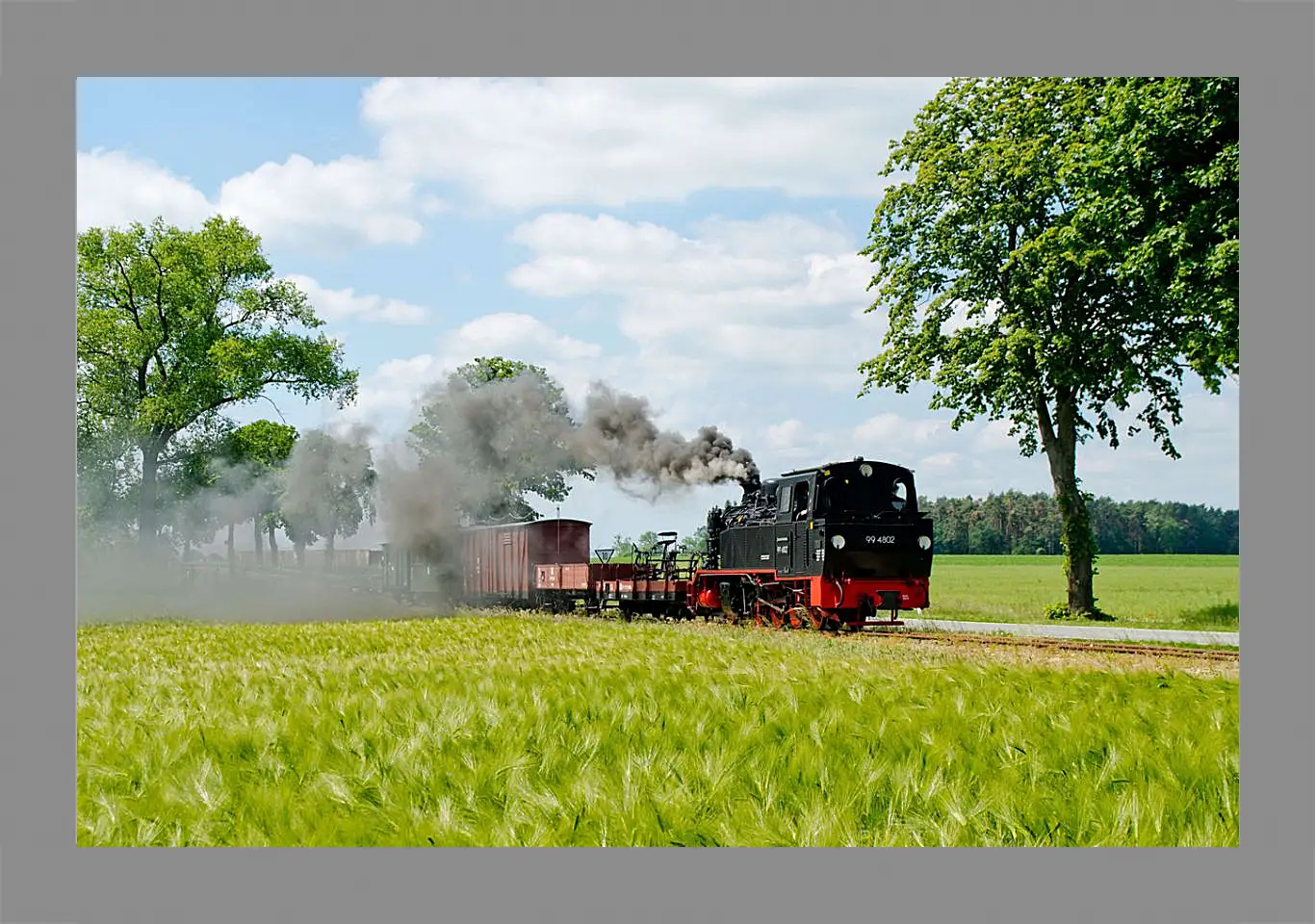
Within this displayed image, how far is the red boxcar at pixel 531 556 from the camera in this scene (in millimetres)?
34250

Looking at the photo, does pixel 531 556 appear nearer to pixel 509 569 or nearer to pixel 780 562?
pixel 509 569

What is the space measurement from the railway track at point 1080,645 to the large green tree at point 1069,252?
5.07 m

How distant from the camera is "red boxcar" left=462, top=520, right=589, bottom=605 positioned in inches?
1348

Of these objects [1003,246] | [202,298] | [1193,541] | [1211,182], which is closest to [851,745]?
[1211,182]

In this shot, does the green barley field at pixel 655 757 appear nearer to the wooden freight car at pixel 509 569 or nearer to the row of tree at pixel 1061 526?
the row of tree at pixel 1061 526

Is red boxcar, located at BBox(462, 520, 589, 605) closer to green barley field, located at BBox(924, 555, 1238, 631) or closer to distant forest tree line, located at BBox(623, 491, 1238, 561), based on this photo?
distant forest tree line, located at BBox(623, 491, 1238, 561)

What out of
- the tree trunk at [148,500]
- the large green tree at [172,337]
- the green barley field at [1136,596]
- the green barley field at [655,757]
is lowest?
the green barley field at [1136,596]

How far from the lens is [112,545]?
26.4 m

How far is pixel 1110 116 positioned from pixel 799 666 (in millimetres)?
14948

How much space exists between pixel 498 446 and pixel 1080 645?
23.7m

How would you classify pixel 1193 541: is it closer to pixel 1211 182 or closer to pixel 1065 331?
pixel 1065 331

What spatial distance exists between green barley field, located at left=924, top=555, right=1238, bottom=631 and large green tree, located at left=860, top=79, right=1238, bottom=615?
2.10 meters

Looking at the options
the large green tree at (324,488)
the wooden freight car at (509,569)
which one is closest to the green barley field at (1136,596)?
the wooden freight car at (509,569)

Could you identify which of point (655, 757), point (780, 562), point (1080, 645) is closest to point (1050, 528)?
point (780, 562)
